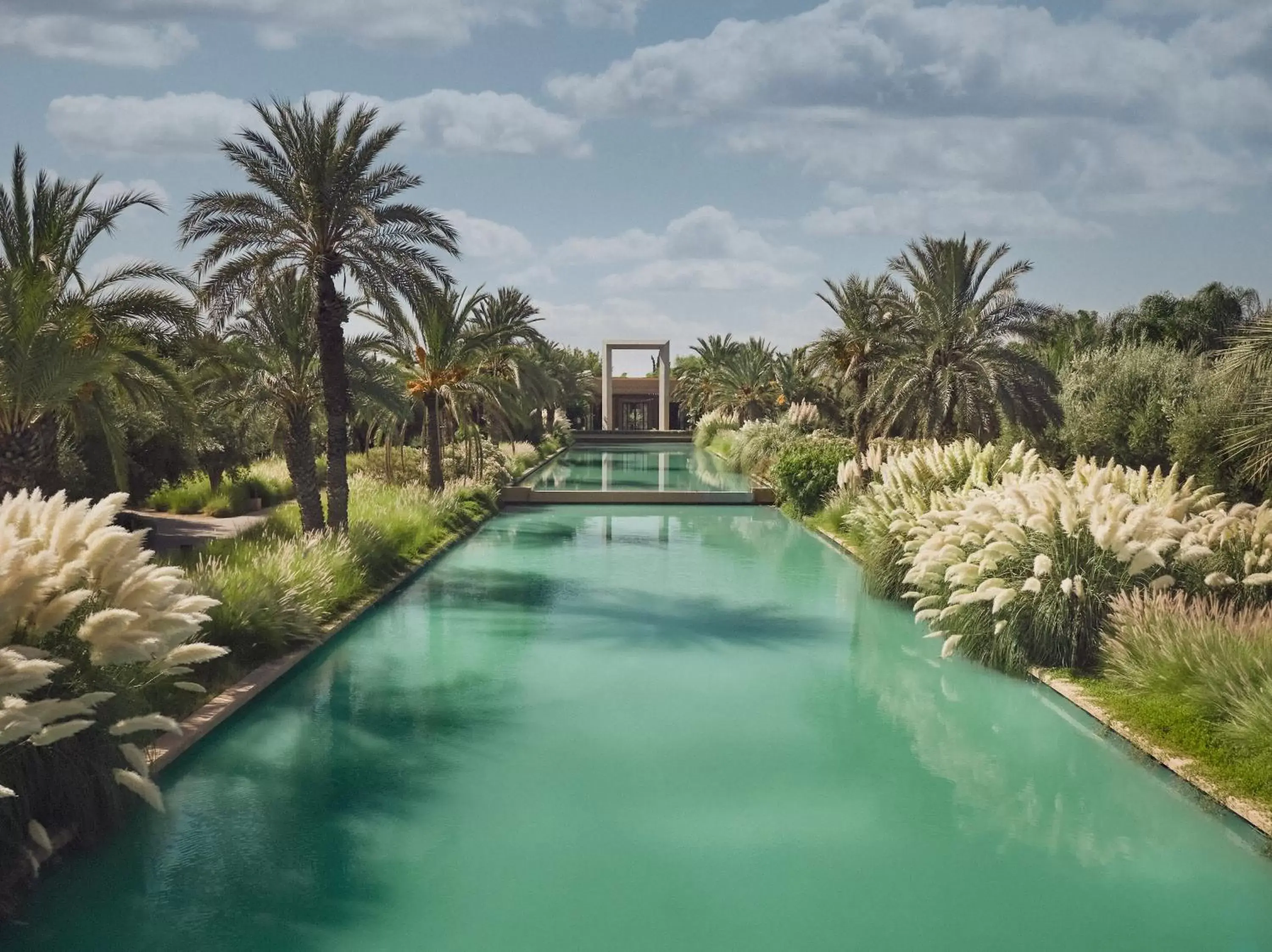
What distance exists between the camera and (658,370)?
78.9 m

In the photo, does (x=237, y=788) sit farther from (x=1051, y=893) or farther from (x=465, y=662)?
(x=1051, y=893)

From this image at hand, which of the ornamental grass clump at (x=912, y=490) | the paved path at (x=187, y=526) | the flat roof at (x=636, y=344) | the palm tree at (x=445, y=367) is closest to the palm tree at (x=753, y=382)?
the flat roof at (x=636, y=344)

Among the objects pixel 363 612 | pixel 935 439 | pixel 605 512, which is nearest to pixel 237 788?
pixel 363 612

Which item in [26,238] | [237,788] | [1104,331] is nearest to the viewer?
[237,788]

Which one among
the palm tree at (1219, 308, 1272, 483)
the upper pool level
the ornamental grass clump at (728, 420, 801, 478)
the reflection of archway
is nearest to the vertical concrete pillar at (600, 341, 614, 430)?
the reflection of archway

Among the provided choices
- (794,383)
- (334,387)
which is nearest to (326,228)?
(334,387)

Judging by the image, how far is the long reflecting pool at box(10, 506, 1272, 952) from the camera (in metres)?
5.29

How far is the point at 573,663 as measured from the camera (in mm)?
10766

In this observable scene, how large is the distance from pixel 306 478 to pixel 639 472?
81.7ft

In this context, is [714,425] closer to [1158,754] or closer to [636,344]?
[636,344]

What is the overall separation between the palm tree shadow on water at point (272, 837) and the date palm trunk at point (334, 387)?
21.8 feet

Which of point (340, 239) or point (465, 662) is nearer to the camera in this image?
point (465, 662)

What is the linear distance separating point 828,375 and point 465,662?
2271 cm

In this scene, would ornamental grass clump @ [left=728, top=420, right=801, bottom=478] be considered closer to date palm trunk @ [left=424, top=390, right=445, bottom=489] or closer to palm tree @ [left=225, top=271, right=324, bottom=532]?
date palm trunk @ [left=424, top=390, right=445, bottom=489]
